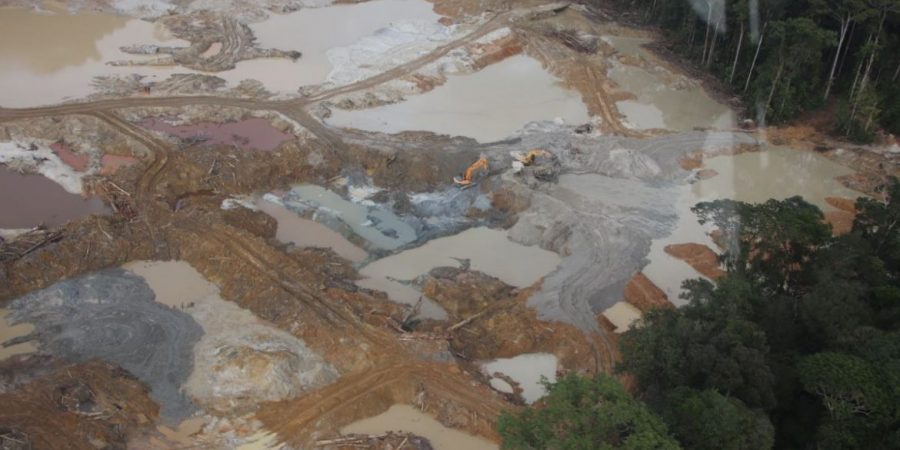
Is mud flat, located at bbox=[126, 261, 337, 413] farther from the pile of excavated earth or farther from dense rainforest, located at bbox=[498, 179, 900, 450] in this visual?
dense rainforest, located at bbox=[498, 179, 900, 450]

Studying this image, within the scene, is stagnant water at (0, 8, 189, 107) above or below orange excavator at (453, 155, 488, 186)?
above

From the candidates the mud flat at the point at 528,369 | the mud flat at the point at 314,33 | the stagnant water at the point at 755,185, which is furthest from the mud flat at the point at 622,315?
the mud flat at the point at 314,33

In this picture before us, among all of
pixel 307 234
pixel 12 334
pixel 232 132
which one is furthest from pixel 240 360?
pixel 232 132

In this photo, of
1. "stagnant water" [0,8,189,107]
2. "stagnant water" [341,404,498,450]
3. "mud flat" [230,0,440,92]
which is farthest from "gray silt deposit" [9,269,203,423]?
"mud flat" [230,0,440,92]

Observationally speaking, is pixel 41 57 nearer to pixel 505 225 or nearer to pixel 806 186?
pixel 505 225

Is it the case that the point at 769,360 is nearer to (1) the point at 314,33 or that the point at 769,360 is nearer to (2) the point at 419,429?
(2) the point at 419,429

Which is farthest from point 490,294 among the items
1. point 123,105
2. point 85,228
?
point 123,105
